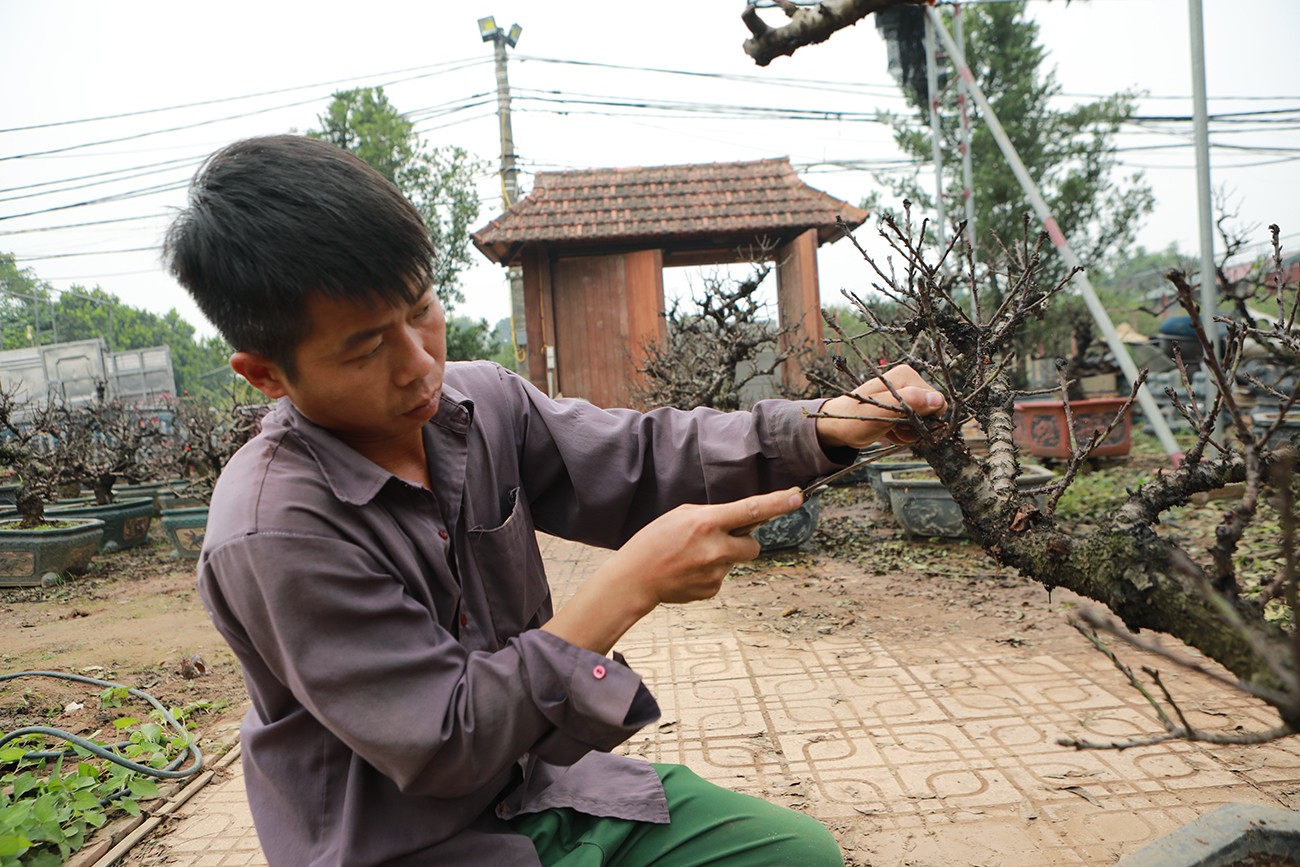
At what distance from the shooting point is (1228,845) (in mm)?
1581

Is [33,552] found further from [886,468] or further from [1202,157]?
[1202,157]

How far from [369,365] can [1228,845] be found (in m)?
1.84

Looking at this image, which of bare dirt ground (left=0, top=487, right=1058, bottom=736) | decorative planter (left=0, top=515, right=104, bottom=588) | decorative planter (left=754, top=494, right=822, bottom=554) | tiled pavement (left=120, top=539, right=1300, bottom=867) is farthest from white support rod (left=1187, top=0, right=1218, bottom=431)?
decorative planter (left=0, top=515, right=104, bottom=588)

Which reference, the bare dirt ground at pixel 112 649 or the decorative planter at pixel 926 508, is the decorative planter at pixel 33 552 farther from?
the decorative planter at pixel 926 508

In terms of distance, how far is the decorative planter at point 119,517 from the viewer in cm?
877

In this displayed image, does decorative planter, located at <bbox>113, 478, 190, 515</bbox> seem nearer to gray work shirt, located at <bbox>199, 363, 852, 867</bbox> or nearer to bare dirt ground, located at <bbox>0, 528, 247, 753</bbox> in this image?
bare dirt ground, located at <bbox>0, 528, 247, 753</bbox>

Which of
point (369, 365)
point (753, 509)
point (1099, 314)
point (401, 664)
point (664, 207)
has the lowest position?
point (401, 664)

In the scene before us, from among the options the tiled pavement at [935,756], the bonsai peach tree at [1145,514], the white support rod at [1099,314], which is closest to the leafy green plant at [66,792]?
the tiled pavement at [935,756]

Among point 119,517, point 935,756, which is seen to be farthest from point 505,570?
point 119,517

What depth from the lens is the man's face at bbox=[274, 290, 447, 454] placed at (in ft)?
4.12

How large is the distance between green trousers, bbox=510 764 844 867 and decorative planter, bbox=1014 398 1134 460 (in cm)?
752

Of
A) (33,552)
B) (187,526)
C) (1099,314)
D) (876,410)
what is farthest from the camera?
(187,526)

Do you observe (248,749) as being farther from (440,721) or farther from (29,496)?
(29,496)

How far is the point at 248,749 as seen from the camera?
1353 millimetres
